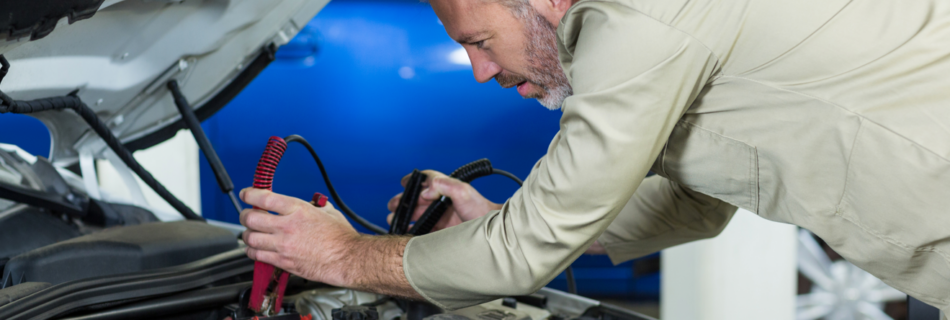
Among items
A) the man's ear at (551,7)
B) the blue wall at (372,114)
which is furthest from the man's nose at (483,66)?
the blue wall at (372,114)

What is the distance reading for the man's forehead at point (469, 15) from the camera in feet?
2.74

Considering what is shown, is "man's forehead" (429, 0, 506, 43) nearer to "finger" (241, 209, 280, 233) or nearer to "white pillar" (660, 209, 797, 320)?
"finger" (241, 209, 280, 233)

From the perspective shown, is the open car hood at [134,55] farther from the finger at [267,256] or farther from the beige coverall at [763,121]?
the beige coverall at [763,121]

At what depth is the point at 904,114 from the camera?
71cm

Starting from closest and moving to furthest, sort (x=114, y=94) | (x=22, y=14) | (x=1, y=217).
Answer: (x=22, y=14), (x=1, y=217), (x=114, y=94)

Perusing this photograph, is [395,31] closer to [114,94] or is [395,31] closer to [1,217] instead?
[114,94]

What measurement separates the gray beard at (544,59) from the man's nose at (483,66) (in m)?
0.05

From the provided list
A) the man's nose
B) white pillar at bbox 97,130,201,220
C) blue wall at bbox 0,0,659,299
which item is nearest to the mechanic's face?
the man's nose

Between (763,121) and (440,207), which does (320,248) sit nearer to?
(440,207)

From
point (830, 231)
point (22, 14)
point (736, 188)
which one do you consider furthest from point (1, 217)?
point (830, 231)

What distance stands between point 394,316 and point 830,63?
0.69 metres

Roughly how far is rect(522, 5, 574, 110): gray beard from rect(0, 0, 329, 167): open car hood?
0.50 meters

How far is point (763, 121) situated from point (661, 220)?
1.62 ft

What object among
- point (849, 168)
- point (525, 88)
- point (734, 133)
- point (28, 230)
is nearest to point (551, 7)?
point (525, 88)
